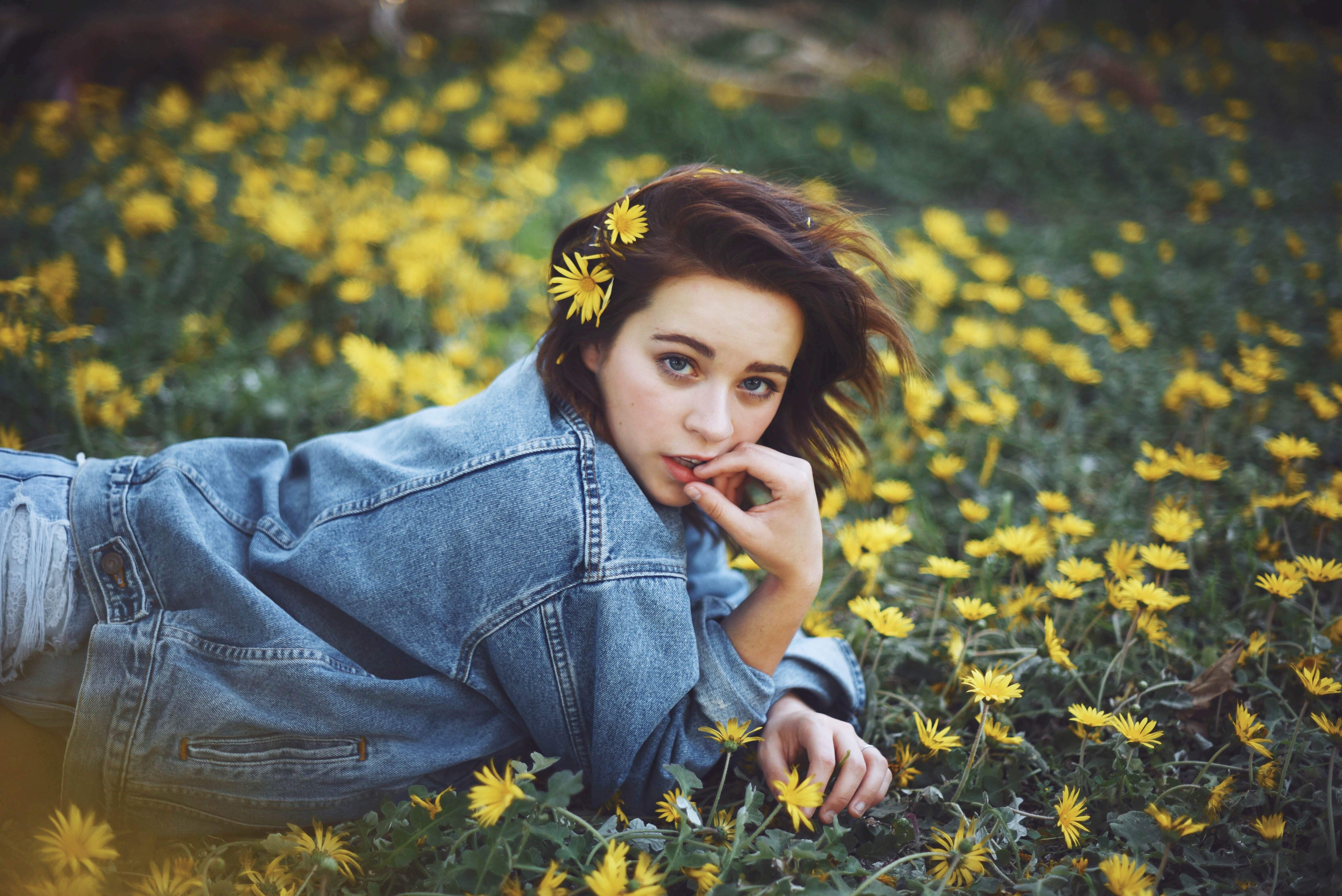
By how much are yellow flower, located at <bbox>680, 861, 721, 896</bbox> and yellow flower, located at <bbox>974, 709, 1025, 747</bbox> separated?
0.51 meters

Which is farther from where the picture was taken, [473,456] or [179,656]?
[473,456]

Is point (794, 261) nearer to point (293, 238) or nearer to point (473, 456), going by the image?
point (473, 456)

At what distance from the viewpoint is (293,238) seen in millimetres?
2865

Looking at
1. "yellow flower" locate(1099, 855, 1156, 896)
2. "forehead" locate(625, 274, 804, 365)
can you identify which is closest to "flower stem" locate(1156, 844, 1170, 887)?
"yellow flower" locate(1099, 855, 1156, 896)

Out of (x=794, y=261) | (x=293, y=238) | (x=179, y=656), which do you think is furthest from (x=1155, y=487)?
(x=293, y=238)

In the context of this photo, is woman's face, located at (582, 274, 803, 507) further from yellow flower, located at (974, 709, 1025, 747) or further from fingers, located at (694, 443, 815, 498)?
yellow flower, located at (974, 709, 1025, 747)

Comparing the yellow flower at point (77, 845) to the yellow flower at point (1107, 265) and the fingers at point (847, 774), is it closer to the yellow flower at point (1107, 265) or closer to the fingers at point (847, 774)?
the fingers at point (847, 774)

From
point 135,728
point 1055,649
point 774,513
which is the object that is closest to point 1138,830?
point 1055,649

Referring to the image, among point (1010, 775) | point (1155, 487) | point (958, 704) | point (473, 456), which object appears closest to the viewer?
point (473, 456)

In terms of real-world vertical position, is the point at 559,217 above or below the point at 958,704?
above

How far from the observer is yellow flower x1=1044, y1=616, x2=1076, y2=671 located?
165cm

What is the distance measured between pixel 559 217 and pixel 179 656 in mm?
2862

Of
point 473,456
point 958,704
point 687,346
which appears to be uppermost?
point 687,346

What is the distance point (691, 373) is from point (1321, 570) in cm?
130
